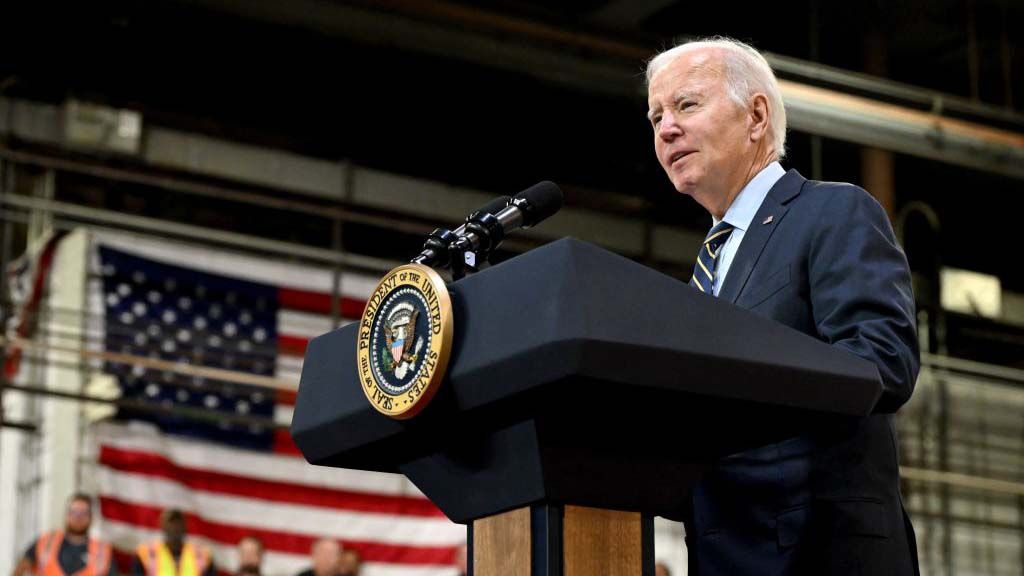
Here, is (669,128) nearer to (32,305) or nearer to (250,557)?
(250,557)

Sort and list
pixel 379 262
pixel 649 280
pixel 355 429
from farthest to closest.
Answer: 1. pixel 379 262
2. pixel 355 429
3. pixel 649 280

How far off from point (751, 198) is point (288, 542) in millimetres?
7522

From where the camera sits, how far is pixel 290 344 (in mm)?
9391

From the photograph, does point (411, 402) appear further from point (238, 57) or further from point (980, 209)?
point (980, 209)

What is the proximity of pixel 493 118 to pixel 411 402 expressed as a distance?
8652mm

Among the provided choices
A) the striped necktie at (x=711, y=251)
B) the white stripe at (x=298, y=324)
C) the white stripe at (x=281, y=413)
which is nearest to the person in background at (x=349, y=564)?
the white stripe at (x=281, y=413)

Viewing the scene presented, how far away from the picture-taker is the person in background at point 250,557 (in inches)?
335

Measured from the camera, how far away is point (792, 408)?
147 cm

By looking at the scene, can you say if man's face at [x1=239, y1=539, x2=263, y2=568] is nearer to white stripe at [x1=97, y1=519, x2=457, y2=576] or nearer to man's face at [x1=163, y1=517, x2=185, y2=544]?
white stripe at [x1=97, y1=519, x2=457, y2=576]

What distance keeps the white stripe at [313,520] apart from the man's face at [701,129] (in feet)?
23.2

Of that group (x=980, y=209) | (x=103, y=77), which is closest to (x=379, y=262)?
(x=103, y=77)

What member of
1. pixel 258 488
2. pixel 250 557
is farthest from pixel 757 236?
pixel 258 488

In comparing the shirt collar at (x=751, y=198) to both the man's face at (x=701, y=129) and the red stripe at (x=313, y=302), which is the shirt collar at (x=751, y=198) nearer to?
the man's face at (x=701, y=129)

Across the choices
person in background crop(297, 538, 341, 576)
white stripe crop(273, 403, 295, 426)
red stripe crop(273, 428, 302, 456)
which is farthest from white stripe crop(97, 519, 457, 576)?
white stripe crop(273, 403, 295, 426)
